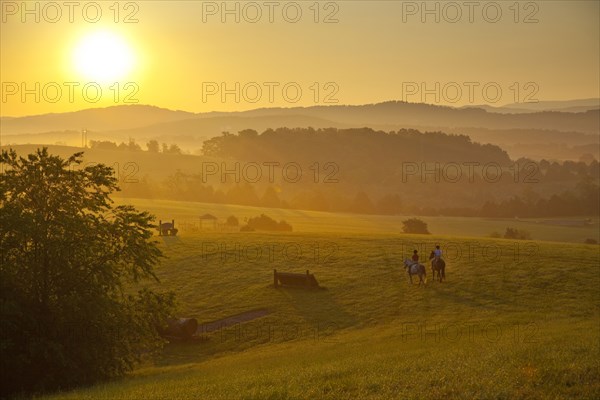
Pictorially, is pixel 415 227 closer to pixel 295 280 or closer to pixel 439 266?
pixel 439 266

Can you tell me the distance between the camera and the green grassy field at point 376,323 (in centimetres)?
2331

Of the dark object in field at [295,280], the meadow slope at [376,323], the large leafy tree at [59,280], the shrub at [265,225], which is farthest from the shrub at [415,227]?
the large leafy tree at [59,280]

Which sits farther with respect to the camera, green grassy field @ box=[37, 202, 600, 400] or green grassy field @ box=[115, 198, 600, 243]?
green grassy field @ box=[115, 198, 600, 243]

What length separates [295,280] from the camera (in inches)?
2140

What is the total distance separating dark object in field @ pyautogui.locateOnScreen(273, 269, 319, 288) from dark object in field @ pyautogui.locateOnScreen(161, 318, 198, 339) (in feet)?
40.2

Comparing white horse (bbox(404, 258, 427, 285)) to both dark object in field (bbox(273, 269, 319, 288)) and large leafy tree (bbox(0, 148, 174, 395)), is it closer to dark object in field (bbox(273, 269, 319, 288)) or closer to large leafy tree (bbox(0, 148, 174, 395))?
dark object in field (bbox(273, 269, 319, 288))

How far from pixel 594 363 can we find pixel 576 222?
134 metres

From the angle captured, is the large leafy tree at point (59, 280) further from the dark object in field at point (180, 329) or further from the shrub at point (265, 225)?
the shrub at point (265, 225)

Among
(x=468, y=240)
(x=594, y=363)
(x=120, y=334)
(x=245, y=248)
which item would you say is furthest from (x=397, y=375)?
(x=468, y=240)

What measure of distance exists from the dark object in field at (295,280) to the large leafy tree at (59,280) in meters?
19.3

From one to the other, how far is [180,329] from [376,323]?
13.0m

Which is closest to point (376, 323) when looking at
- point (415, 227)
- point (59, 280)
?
point (59, 280)

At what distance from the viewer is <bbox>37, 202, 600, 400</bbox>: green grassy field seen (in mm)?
23312

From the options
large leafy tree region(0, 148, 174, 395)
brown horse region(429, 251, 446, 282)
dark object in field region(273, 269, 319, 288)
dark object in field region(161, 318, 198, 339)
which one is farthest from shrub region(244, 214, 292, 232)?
large leafy tree region(0, 148, 174, 395)
